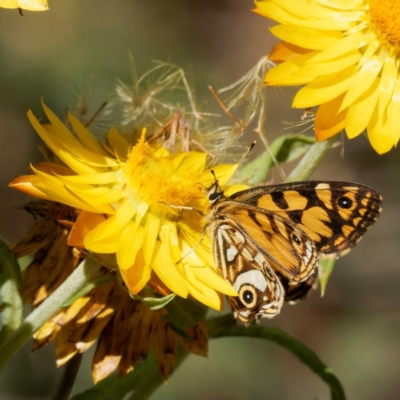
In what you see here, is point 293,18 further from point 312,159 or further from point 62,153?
point 62,153

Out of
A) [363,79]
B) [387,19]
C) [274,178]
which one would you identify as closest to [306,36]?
[363,79]

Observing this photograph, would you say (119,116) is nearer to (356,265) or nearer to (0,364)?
(0,364)

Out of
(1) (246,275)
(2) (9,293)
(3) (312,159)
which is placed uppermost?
(3) (312,159)

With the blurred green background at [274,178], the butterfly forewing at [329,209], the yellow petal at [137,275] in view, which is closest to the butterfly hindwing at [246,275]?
the butterfly forewing at [329,209]

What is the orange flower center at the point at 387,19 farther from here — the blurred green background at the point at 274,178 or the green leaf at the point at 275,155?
the blurred green background at the point at 274,178

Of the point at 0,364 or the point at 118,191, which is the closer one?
the point at 0,364

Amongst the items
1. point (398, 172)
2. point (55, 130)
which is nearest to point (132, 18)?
point (398, 172)

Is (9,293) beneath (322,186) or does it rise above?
beneath

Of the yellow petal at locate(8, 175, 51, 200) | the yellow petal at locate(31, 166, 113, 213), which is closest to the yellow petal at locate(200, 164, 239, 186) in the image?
the yellow petal at locate(31, 166, 113, 213)
